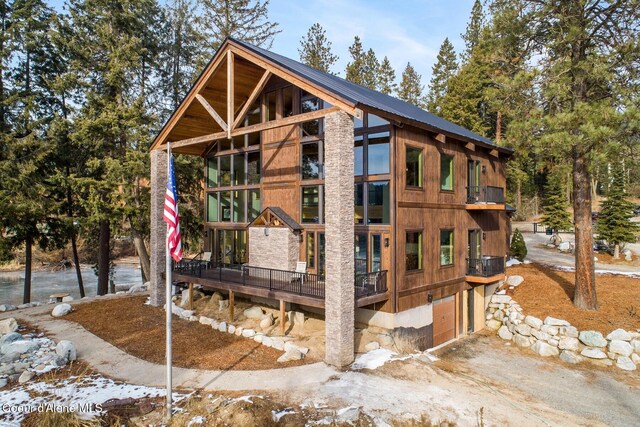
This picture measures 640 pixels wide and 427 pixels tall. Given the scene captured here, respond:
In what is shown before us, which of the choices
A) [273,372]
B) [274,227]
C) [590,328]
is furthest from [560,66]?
[273,372]

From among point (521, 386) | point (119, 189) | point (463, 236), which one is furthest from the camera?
point (119, 189)

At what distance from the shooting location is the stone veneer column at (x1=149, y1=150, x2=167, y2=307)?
1648 centimetres

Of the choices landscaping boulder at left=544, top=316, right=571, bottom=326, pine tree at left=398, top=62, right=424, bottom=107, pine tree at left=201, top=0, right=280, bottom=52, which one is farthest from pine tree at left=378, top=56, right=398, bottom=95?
landscaping boulder at left=544, top=316, right=571, bottom=326

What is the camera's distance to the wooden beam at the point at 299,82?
10.0 meters

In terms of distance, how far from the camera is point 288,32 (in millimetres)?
27734

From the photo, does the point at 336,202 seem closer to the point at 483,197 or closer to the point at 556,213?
the point at 483,197

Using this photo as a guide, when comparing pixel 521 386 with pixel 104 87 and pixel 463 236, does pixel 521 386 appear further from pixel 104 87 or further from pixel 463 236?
pixel 104 87

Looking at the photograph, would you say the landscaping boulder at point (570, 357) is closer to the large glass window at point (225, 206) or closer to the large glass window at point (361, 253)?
the large glass window at point (361, 253)

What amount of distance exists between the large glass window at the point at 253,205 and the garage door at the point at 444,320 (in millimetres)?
7918

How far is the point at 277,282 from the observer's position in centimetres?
1341

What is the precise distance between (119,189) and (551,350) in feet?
70.9

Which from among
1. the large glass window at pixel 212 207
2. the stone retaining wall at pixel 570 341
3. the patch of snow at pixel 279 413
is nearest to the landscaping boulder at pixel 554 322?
the stone retaining wall at pixel 570 341

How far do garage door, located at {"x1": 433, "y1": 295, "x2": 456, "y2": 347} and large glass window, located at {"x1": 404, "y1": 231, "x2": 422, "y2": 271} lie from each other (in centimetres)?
203

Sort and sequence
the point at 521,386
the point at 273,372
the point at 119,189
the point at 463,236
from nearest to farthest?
the point at 273,372
the point at 521,386
the point at 463,236
the point at 119,189
